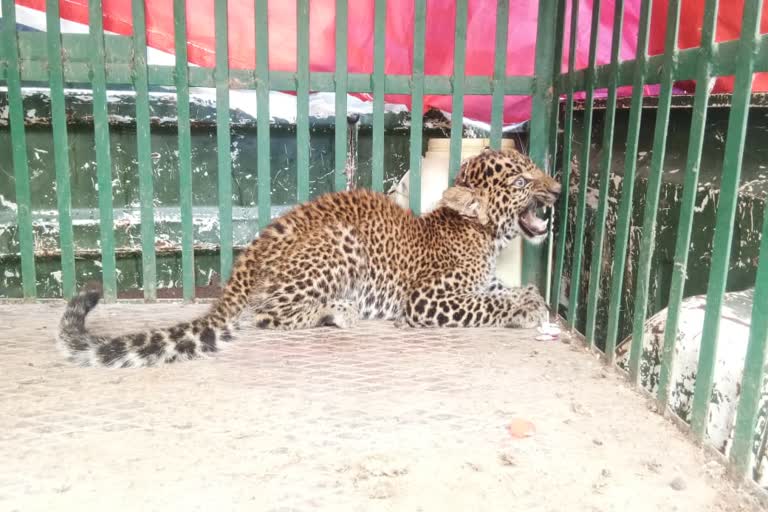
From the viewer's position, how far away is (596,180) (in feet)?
16.5

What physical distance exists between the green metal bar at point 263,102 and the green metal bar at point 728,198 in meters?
2.91

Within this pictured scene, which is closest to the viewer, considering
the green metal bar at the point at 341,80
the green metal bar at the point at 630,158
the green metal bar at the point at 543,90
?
the green metal bar at the point at 630,158

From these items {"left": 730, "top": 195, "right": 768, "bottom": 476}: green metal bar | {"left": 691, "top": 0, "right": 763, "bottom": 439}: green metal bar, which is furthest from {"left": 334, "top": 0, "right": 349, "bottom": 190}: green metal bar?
{"left": 730, "top": 195, "right": 768, "bottom": 476}: green metal bar

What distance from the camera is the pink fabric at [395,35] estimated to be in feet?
15.4

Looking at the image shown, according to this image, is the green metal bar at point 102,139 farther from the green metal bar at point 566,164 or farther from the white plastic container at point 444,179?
the green metal bar at point 566,164

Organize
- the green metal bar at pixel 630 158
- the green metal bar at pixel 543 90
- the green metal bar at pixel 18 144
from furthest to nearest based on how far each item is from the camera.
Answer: the green metal bar at pixel 543 90
the green metal bar at pixel 18 144
the green metal bar at pixel 630 158

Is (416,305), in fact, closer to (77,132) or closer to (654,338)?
(654,338)

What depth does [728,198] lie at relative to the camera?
2539 mm

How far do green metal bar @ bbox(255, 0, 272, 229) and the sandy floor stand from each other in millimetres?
1153

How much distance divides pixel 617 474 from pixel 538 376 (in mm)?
974

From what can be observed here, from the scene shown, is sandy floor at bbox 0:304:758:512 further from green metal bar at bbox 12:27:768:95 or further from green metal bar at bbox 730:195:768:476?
green metal bar at bbox 12:27:768:95

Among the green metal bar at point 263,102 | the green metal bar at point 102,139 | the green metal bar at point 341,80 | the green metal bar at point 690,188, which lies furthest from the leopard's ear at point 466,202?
the green metal bar at point 102,139

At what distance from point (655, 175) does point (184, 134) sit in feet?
→ 9.70

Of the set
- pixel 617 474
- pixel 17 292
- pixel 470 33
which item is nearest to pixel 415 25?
pixel 470 33
